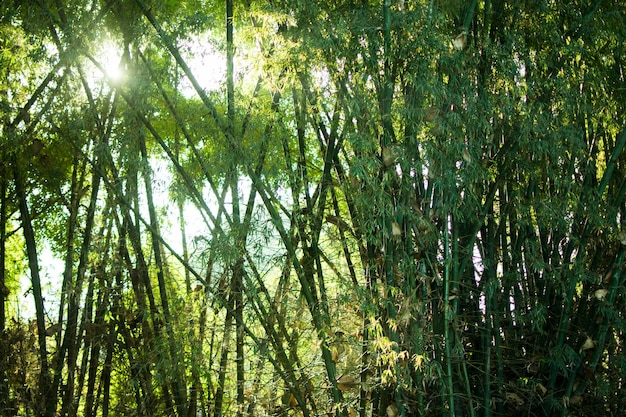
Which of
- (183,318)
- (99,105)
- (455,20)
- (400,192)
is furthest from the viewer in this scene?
(99,105)

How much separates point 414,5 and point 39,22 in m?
2.17

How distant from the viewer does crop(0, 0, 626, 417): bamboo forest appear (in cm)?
327

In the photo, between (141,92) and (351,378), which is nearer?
(351,378)

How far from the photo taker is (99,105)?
16.1 ft

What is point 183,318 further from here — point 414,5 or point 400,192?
point 414,5

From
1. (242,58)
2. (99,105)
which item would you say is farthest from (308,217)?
(99,105)

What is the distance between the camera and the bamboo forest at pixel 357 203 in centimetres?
327

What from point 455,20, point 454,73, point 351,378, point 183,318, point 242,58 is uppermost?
point 455,20

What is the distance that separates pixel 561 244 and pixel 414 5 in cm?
148

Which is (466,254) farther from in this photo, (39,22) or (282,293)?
(39,22)

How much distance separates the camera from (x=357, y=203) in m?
3.17

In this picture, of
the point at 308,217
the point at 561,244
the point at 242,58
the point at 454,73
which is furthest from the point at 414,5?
the point at 561,244

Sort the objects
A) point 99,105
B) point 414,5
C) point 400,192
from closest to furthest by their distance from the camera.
→ point 400,192, point 414,5, point 99,105

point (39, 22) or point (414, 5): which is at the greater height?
point (39, 22)
